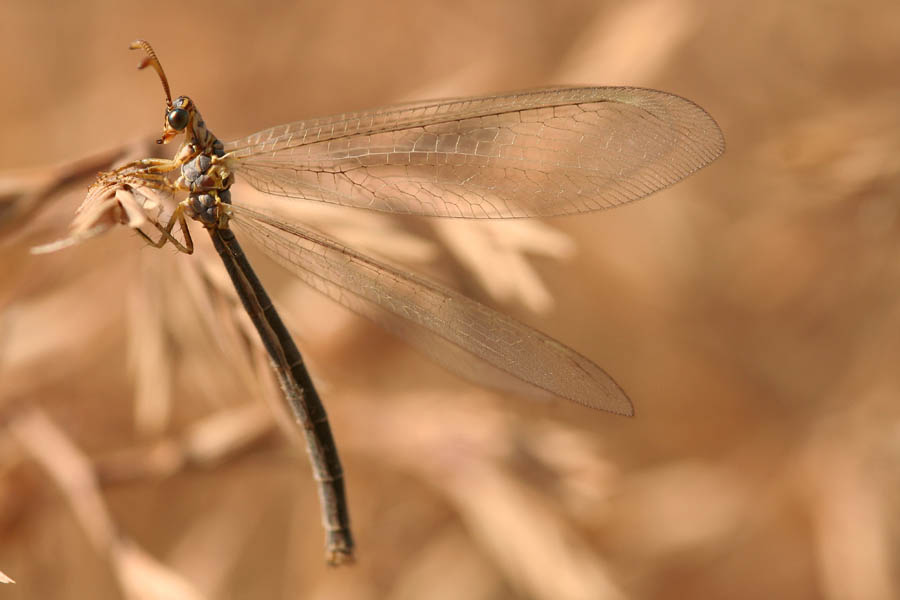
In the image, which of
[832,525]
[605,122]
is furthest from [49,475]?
[832,525]

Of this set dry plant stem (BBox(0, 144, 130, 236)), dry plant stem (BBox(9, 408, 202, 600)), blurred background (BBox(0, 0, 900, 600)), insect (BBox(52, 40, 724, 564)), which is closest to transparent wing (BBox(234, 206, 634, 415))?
insect (BBox(52, 40, 724, 564))

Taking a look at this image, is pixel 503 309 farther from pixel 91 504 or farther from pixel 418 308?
pixel 91 504

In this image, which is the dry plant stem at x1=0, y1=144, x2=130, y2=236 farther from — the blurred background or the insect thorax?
the insect thorax

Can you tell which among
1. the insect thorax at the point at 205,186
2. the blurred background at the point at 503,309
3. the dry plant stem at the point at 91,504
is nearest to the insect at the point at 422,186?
the insect thorax at the point at 205,186

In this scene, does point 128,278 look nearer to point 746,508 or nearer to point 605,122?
point 605,122

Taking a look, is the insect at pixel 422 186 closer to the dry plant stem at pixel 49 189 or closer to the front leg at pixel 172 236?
the front leg at pixel 172 236

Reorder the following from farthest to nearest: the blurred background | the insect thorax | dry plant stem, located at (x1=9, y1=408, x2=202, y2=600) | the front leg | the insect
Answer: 1. the blurred background
2. dry plant stem, located at (x1=9, y1=408, x2=202, y2=600)
3. the insect thorax
4. the insect
5. the front leg

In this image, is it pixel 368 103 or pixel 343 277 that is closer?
pixel 343 277
